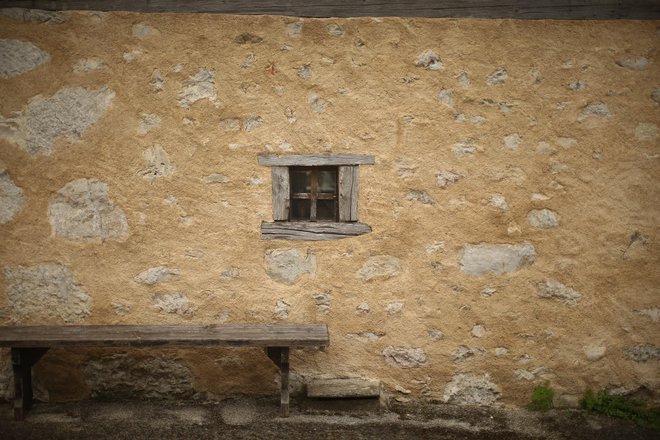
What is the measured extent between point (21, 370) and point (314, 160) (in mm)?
2309

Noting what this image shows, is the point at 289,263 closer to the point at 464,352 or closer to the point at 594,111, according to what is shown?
the point at 464,352

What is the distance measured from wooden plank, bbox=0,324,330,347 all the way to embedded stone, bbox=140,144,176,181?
101 cm

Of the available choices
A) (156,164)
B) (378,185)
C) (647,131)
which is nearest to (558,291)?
(647,131)

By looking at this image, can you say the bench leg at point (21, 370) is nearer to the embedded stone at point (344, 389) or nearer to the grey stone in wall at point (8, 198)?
the grey stone in wall at point (8, 198)

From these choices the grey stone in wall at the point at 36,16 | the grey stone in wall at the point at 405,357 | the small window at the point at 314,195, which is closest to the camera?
the grey stone in wall at the point at 36,16

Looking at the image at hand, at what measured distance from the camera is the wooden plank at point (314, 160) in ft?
10.4

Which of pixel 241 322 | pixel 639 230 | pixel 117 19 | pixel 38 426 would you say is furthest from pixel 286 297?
pixel 639 230

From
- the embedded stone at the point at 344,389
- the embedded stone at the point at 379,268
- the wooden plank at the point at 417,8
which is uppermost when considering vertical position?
the wooden plank at the point at 417,8

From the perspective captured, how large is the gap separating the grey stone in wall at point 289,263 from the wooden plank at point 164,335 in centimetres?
34

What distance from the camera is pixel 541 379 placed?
3.28 meters

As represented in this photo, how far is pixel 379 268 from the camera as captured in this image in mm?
3240

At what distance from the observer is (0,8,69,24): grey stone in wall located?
3.06 m

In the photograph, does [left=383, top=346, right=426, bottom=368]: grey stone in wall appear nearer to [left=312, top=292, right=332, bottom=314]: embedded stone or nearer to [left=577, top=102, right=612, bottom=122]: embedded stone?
[left=312, top=292, right=332, bottom=314]: embedded stone

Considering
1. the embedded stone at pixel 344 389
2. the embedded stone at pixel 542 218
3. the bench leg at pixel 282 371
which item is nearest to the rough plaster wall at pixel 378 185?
the embedded stone at pixel 542 218
